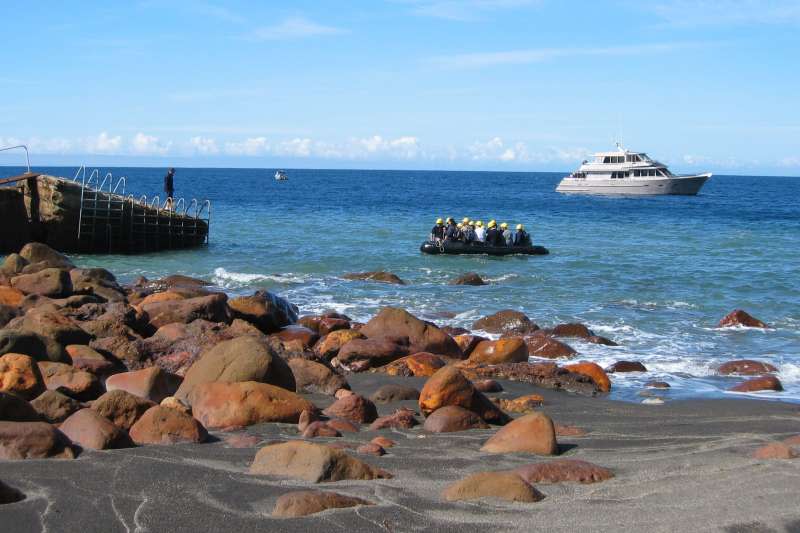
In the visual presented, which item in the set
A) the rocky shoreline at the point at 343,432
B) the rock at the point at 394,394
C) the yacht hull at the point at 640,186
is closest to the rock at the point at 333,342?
the rocky shoreline at the point at 343,432

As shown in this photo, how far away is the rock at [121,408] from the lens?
7.54 meters

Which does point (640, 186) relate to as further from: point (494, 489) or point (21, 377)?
point (494, 489)

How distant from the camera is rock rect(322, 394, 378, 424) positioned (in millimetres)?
8625

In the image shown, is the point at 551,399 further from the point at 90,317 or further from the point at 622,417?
the point at 90,317

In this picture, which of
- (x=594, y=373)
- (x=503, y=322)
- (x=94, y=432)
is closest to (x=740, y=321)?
(x=503, y=322)

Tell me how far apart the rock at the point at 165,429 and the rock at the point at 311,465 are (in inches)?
41.9

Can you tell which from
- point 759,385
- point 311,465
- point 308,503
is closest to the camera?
point 308,503

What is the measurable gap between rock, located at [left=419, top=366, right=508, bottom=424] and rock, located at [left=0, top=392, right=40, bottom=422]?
3.63 metres

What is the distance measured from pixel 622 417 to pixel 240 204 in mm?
54368

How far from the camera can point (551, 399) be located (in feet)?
34.6

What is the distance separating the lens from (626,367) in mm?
12617

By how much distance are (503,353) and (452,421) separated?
4.40 meters

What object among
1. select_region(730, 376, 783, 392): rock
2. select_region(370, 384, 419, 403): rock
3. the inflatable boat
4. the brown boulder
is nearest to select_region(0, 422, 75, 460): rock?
the brown boulder

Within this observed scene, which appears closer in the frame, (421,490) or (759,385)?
(421,490)
